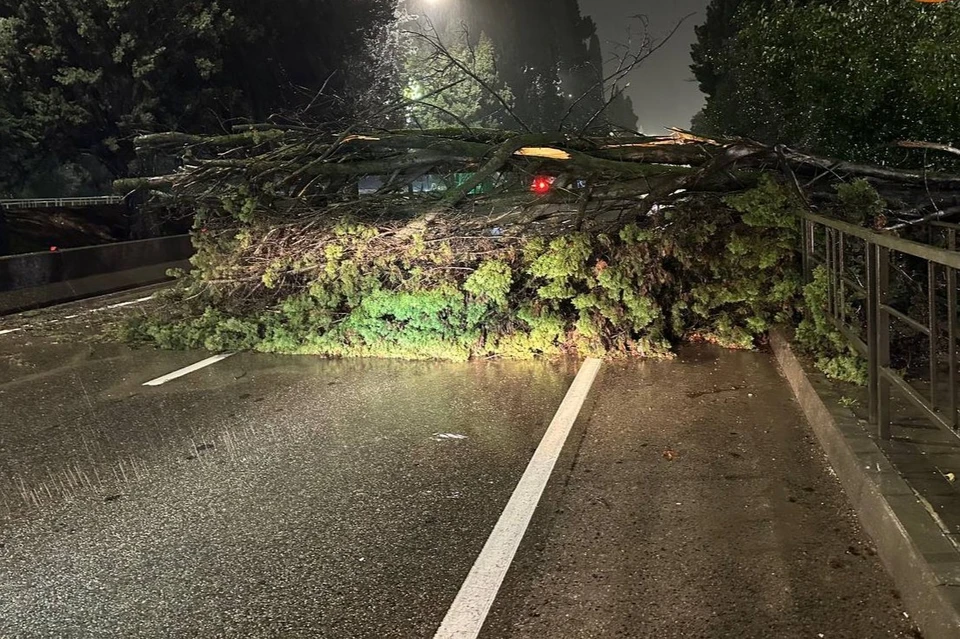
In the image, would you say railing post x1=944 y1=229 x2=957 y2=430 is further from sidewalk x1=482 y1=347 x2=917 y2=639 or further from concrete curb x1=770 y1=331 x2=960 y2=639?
sidewalk x1=482 y1=347 x2=917 y2=639

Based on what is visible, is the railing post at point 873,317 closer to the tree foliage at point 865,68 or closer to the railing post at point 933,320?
the railing post at point 933,320

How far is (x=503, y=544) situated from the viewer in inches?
156

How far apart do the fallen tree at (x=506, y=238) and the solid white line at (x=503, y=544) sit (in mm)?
2275

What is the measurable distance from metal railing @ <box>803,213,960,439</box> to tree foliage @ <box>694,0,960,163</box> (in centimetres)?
307

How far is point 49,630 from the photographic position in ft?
10.8

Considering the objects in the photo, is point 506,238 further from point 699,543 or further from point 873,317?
point 699,543

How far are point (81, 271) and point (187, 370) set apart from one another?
25.9 feet

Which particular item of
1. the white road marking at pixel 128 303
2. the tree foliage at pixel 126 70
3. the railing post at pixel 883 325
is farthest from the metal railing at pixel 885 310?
the tree foliage at pixel 126 70

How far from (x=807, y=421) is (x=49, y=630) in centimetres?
472

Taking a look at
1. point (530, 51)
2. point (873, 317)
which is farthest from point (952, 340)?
point (530, 51)

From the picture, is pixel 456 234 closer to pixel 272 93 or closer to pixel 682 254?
pixel 682 254

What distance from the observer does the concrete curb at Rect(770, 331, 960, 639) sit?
117 inches

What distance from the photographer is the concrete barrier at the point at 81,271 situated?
12.9 meters

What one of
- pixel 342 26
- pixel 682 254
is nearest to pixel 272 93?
pixel 342 26
